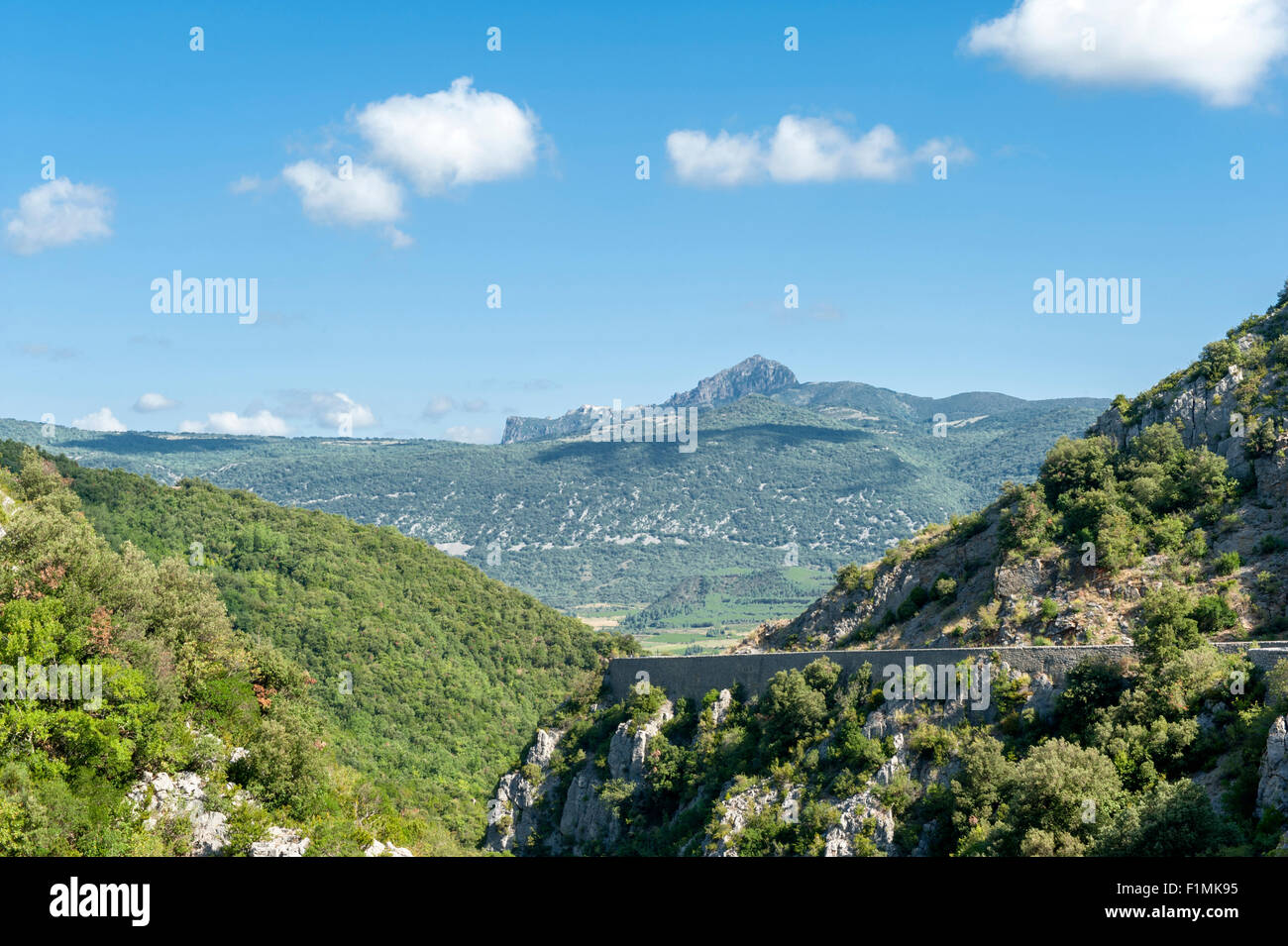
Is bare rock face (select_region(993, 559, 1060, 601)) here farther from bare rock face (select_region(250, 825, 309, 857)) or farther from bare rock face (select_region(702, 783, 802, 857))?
bare rock face (select_region(250, 825, 309, 857))

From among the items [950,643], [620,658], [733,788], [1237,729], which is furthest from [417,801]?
[1237,729]

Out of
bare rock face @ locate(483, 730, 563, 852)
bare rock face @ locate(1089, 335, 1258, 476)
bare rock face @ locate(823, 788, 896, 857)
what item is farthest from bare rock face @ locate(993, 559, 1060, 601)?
bare rock face @ locate(483, 730, 563, 852)

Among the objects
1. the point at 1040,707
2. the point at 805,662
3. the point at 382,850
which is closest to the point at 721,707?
the point at 805,662

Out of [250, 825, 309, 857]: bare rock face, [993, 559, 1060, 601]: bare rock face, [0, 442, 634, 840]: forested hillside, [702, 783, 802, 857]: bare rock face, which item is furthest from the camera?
[0, 442, 634, 840]: forested hillside

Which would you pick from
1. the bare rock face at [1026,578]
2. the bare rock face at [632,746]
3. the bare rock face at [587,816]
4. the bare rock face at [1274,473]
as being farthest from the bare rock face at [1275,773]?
the bare rock face at [587,816]

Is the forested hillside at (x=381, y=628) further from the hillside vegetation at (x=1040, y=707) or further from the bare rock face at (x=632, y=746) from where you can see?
the hillside vegetation at (x=1040, y=707)
